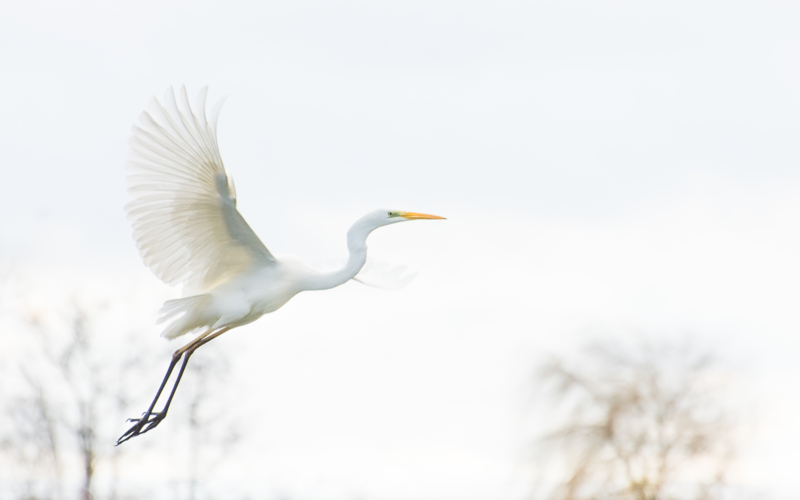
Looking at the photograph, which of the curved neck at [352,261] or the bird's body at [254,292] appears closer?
the curved neck at [352,261]

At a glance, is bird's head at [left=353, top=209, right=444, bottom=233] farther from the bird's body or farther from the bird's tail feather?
the bird's tail feather

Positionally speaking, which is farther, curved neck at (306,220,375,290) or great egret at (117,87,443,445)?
curved neck at (306,220,375,290)

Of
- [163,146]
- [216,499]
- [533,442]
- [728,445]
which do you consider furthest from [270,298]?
[216,499]

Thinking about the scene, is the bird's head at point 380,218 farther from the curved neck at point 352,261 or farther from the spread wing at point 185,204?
the spread wing at point 185,204

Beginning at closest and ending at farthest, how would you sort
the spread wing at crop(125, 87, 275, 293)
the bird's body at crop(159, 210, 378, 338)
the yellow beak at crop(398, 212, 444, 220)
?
the spread wing at crop(125, 87, 275, 293) < the yellow beak at crop(398, 212, 444, 220) < the bird's body at crop(159, 210, 378, 338)

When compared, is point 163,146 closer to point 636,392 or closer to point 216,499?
point 636,392

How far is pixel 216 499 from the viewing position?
11750mm

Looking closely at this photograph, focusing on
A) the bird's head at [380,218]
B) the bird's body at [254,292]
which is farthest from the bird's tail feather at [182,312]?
the bird's head at [380,218]

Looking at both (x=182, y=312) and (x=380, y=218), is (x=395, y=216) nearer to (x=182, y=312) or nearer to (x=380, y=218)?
(x=380, y=218)

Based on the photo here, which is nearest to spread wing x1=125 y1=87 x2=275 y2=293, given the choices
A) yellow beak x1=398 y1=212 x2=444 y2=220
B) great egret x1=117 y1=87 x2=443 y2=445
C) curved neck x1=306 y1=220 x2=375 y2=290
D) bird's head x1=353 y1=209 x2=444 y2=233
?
great egret x1=117 y1=87 x2=443 y2=445

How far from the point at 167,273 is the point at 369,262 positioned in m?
1.28

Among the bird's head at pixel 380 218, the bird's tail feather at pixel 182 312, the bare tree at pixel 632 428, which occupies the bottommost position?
the bare tree at pixel 632 428

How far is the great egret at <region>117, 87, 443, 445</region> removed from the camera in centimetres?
382

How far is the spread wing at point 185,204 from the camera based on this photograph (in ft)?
12.4
